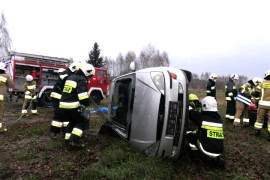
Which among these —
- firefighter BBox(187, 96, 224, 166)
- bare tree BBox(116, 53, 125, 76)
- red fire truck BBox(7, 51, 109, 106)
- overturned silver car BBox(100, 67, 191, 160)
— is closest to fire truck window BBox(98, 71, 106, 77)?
red fire truck BBox(7, 51, 109, 106)

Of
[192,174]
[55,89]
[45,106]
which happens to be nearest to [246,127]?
[192,174]

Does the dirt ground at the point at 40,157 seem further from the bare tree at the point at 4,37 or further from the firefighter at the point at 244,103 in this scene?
the bare tree at the point at 4,37

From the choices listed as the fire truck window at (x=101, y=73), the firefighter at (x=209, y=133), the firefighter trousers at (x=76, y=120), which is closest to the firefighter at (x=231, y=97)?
the firefighter at (x=209, y=133)

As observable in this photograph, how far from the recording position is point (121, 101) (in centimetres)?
412

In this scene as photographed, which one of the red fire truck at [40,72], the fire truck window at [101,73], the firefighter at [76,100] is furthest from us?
the fire truck window at [101,73]

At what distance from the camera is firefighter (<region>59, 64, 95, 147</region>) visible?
3717 mm

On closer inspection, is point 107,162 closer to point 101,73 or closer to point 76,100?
point 76,100

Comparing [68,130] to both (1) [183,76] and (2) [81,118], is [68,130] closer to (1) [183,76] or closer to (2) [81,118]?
(2) [81,118]

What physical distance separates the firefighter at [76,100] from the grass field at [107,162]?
334mm

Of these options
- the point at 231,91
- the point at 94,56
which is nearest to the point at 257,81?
the point at 231,91

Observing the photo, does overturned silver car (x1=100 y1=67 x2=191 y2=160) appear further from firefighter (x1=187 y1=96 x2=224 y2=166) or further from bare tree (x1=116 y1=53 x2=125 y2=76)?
bare tree (x1=116 y1=53 x2=125 y2=76)

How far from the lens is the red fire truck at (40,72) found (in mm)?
10000

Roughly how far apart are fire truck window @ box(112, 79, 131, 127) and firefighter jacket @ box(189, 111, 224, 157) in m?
1.31

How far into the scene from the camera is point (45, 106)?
32.9ft
